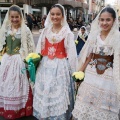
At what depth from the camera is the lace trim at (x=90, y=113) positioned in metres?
2.77

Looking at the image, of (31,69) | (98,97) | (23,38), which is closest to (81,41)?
(23,38)

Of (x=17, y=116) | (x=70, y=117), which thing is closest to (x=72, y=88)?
(x=70, y=117)

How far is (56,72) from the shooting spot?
3.33 meters

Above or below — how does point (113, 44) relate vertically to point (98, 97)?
above

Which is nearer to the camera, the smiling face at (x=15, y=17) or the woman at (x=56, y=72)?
the woman at (x=56, y=72)

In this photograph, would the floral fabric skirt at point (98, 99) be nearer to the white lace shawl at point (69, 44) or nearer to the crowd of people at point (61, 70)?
the crowd of people at point (61, 70)

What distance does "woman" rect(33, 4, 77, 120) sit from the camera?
10.7 feet

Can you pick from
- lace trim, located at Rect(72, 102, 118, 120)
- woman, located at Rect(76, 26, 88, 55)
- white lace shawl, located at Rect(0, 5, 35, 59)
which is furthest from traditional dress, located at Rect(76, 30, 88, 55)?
lace trim, located at Rect(72, 102, 118, 120)

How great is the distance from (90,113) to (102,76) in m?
0.44

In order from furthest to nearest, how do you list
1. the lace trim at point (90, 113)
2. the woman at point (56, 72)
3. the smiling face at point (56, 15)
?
1. the smiling face at point (56, 15)
2. the woman at point (56, 72)
3. the lace trim at point (90, 113)

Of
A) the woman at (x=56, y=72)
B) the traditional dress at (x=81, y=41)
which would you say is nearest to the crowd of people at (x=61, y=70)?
the woman at (x=56, y=72)

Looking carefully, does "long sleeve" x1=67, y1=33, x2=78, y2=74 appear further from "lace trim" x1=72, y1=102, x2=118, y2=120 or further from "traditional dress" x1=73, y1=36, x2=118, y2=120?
"lace trim" x1=72, y1=102, x2=118, y2=120

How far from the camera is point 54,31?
11.6ft

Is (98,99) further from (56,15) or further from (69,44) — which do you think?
(56,15)
